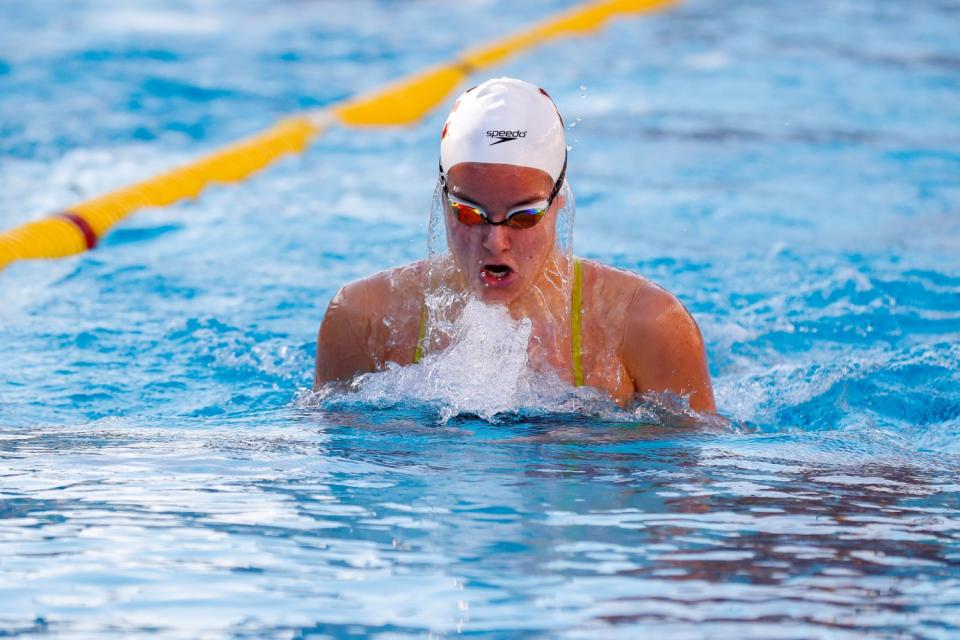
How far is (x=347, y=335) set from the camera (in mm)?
3201

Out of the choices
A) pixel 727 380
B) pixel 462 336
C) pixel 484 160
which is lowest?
pixel 727 380

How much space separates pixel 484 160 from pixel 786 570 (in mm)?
1194

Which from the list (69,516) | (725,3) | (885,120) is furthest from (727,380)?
(725,3)

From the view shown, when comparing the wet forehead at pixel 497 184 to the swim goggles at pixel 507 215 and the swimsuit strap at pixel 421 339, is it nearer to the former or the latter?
the swim goggles at pixel 507 215

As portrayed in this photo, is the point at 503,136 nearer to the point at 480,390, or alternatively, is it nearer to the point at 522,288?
the point at 522,288

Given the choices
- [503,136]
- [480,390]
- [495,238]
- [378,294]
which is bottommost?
[480,390]

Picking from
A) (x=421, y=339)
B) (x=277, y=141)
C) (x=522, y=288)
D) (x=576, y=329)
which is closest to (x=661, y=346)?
(x=576, y=329)

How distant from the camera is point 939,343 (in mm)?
4387

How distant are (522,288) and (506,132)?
37 cm

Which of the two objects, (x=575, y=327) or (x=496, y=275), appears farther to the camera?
(x=575, y=327)

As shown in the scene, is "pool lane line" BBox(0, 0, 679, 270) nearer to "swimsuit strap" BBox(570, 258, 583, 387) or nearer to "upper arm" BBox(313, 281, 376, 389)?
"upper arm" BBox(313, 281, 376, 389)

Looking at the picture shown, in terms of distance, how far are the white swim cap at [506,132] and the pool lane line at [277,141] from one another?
3.04 m

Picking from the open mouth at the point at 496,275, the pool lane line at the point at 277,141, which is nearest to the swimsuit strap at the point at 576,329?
the open mouth at the point at 496,275

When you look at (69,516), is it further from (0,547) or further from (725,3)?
(725,3)
